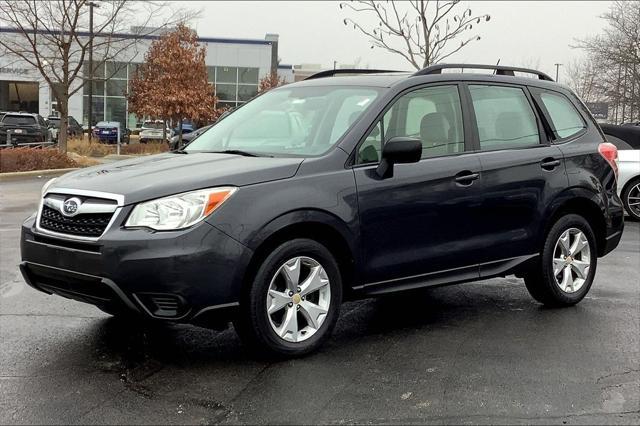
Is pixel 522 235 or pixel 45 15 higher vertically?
pixel 45 15

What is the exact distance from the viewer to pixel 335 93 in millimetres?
5035

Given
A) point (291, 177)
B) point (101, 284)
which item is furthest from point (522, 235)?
point (101, 284)

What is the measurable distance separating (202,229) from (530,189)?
2717mm

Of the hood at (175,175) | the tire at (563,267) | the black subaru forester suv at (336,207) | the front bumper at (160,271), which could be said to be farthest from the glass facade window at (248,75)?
the front bumper at (160,271)

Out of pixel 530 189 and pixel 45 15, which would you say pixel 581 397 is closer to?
pixel 530 189

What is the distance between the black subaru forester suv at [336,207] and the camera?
12.6 ft

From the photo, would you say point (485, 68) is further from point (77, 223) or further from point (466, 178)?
point (77, 223)

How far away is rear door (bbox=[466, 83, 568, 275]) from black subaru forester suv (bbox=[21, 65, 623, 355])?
12 millimetres

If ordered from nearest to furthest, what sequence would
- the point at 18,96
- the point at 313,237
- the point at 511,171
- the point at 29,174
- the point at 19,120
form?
the point at 313,237 < the point at 511,171 < the point at 29,174 < the point at 19,120 < the point at 18,96

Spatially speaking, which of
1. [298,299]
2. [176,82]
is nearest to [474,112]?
[298,299]

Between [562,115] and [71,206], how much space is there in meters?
4.03

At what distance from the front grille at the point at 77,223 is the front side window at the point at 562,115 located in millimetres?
3699

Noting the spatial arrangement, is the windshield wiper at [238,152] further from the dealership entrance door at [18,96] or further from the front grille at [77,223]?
the dealership entrance door at [18,96]

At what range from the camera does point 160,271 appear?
3723mm
